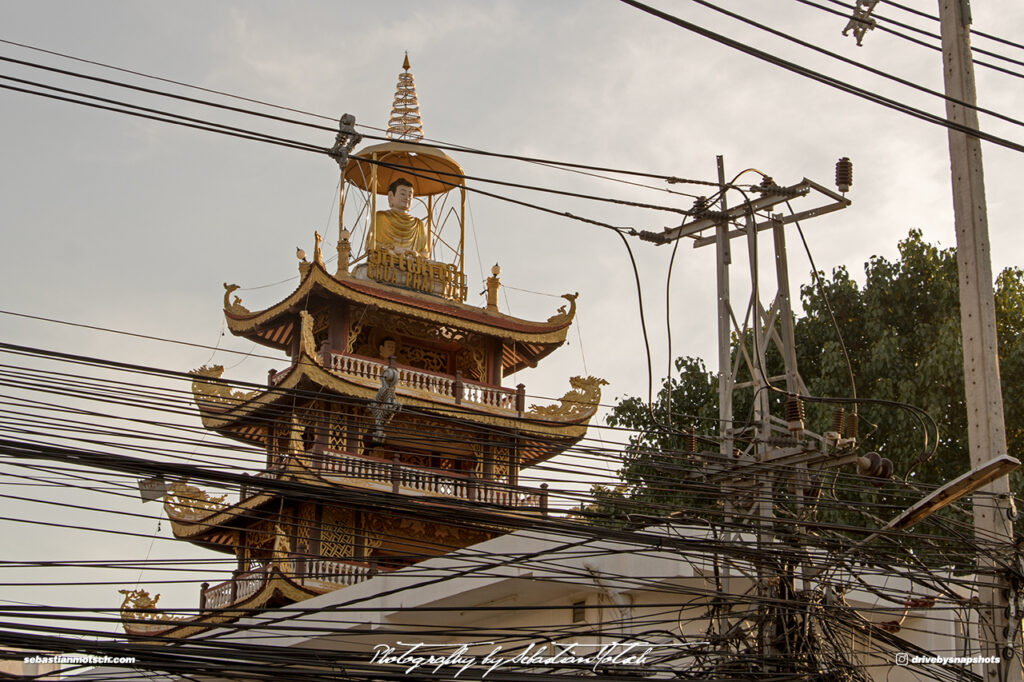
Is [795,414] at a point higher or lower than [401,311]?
lower

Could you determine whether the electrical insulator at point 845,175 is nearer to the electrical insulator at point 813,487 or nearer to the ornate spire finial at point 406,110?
the electrical insulator at point 813,487

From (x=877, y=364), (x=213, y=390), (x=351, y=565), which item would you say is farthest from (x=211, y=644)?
(x=877, y=364)

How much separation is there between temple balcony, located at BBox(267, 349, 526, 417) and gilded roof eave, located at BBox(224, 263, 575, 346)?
1.11m

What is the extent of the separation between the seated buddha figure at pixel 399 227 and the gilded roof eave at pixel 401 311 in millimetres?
1598

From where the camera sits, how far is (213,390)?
25656 mm

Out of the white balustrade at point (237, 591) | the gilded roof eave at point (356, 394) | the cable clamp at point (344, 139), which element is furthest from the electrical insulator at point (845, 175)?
the white balustrade at point (237, 591)

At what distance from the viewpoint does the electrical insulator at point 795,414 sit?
1146 cm

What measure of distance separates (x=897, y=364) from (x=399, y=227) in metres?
11.3

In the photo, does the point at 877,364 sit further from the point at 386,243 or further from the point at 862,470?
the point at 862,470

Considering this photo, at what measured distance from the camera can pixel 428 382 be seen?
2562 centimetres

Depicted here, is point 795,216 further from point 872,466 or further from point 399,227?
point 399,227

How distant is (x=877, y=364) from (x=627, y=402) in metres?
5.76

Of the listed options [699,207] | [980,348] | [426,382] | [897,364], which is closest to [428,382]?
[426,382]

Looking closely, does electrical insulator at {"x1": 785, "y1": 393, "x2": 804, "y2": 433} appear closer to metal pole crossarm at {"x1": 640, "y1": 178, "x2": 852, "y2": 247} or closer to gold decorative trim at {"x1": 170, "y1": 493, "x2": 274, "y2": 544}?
metal pole crossarm at {"x1": 640, "y1": 178, "x2": 852, "y2": 247}
